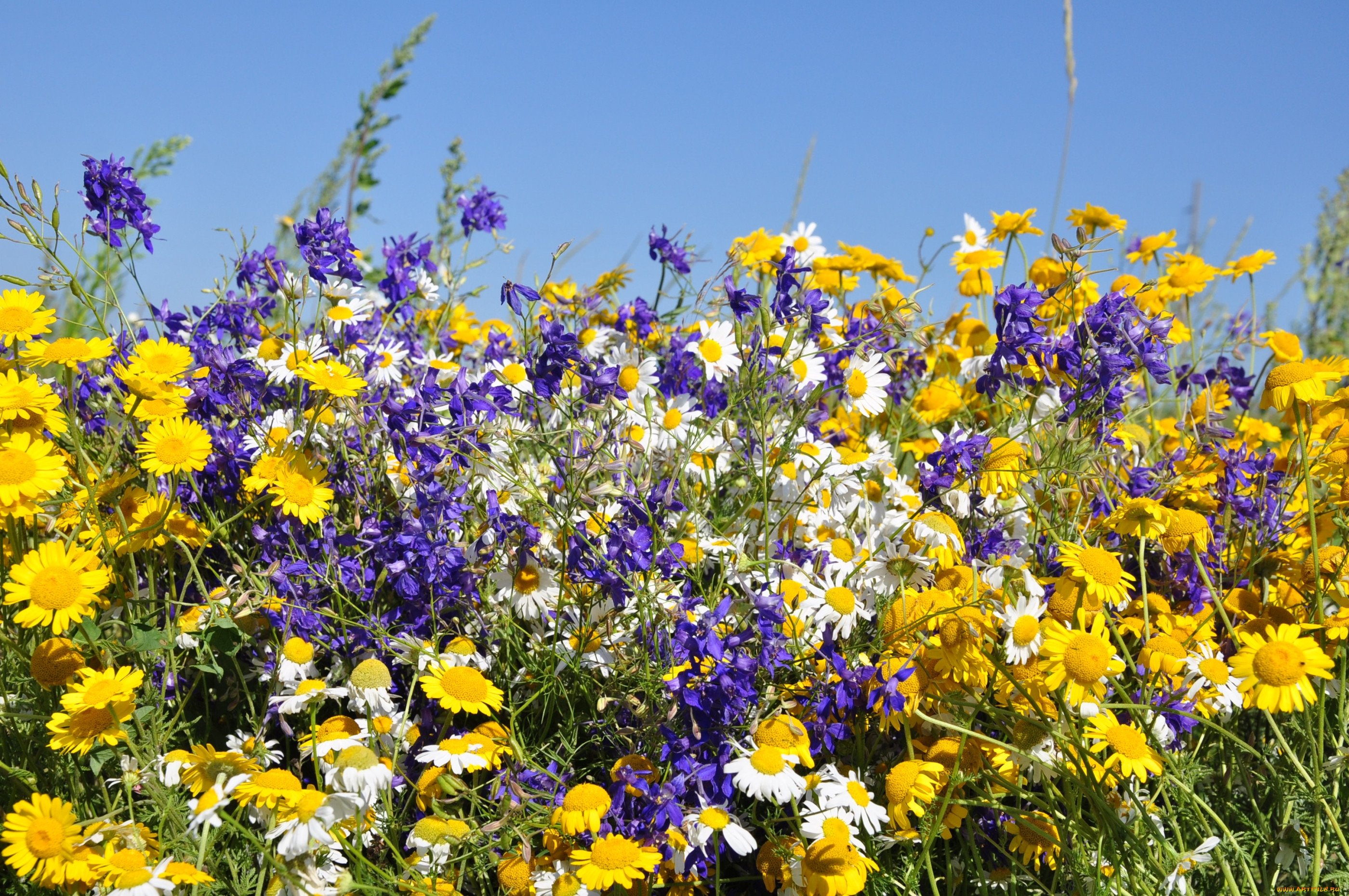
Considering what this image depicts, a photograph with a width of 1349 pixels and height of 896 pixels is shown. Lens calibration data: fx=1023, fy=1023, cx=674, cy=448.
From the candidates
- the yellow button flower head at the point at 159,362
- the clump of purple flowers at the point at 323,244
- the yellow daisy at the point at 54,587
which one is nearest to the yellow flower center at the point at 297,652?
the yellow daisy at the point at 54,587

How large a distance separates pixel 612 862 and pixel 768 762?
0.33 m

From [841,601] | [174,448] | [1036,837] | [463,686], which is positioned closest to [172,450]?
[174,448]

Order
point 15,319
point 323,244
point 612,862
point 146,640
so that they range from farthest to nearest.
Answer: point 323,244 < point 15,319 < point 146,640 < point 612,862

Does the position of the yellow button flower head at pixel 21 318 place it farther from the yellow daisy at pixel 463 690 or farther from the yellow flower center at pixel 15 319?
the yellow daisy at pixel 463 690

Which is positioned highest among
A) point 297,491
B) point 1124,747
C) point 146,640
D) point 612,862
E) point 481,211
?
point 481,211

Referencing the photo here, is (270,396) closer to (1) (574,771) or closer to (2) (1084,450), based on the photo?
(1) (574,771)

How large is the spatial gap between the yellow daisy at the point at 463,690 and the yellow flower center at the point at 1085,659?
40.5 inches

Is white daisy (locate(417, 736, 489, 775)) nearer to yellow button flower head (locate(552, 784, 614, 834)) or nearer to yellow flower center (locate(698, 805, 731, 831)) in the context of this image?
yellow button flower head (locate(552, 784, 614, 834))

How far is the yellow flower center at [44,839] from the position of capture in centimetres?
171

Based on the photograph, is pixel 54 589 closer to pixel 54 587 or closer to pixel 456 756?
pixel 54 587

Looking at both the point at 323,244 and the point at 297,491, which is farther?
the point at 323,244

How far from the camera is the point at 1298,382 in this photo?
80.0 inches

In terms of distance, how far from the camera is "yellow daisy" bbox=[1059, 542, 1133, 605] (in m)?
1.76

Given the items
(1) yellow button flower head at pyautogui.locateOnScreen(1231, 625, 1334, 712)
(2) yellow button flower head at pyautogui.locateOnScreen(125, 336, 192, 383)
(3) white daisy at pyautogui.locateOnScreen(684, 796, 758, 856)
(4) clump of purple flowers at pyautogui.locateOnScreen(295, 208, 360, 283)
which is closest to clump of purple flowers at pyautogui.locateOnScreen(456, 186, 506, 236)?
(4) clump of purple flowers at pyautogui.locateOnScreen(295, 208, 360, 283)
